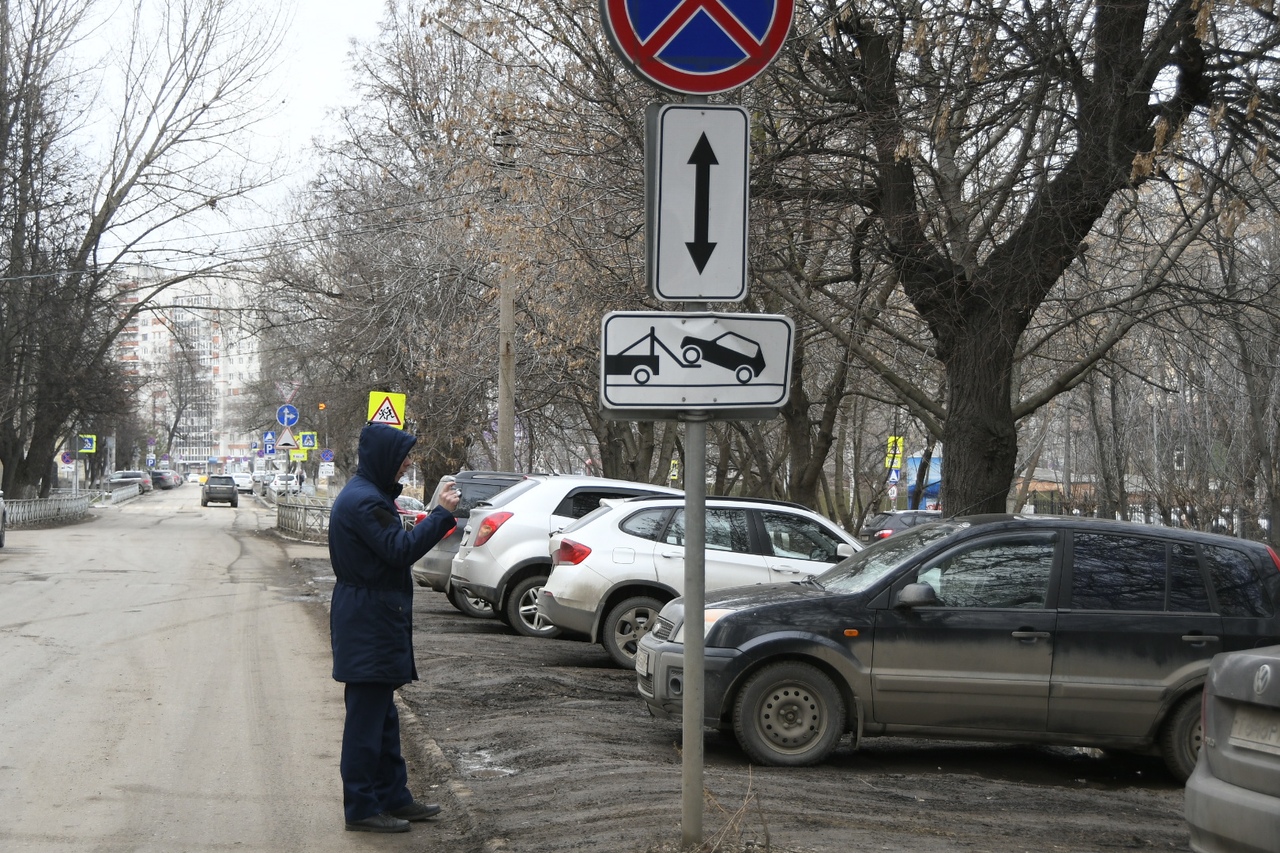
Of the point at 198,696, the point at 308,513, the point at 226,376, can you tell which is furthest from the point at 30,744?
the point at 226,376

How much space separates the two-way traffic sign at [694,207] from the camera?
4699mm

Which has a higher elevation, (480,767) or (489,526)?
(489,526)

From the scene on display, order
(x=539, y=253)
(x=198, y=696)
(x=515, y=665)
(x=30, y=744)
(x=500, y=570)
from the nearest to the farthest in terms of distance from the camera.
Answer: (x=30, y=744) < (x=198, y=696) < (x=515, y=665) < (x=500, y=570) < (x=539, y=253)

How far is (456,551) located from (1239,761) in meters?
11.5

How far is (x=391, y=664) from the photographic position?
225 inches

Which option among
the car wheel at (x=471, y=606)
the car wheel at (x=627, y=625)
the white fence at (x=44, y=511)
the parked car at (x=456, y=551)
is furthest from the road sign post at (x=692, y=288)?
the white fence at (x=44, y=511)

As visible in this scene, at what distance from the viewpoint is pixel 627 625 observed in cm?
1131

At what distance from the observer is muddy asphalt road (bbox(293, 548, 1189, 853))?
5.57 metres

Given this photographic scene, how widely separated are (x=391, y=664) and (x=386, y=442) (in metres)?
1.04

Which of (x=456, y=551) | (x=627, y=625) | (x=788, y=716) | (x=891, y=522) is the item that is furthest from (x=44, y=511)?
(x=788, y=716)

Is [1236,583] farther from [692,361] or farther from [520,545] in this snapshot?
[520,545]

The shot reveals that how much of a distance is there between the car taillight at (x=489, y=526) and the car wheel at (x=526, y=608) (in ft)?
2.07

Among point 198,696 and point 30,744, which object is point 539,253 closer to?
point 198,696

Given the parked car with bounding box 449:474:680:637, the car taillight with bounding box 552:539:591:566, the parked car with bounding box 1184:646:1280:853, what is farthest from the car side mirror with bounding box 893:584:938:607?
the parked car with bounding box 449:474:680:637
